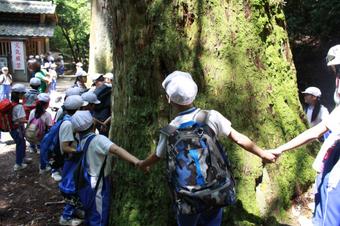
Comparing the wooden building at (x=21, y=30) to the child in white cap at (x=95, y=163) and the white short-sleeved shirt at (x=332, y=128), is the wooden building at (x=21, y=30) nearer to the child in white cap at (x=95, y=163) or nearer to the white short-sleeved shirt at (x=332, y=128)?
the child in white cap at (x=95, y=163)

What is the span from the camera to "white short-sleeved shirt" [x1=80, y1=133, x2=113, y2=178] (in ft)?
12.8

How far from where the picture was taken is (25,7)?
2477cm

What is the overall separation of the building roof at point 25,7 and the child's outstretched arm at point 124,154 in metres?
23.0

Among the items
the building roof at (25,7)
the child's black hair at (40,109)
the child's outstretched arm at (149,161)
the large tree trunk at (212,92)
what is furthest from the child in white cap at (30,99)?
the building roof at (25,7)

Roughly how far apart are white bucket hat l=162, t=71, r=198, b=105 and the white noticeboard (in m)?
22.3

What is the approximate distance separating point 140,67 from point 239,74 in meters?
0.99

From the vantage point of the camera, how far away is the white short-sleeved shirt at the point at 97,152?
389 centimetres

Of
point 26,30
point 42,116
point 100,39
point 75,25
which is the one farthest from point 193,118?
point 75,25

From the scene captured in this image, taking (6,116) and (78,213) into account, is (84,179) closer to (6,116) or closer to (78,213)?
(78,213)

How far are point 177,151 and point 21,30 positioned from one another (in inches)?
915

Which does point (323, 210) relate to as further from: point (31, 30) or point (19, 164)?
point (31, 30)

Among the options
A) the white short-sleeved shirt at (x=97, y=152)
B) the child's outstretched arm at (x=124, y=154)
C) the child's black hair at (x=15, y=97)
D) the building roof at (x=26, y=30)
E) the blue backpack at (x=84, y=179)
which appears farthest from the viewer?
the building roof at (x=26, y=30)

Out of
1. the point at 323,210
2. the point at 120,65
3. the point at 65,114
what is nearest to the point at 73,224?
the point at 65,114

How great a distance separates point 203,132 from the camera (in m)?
2.83
